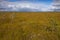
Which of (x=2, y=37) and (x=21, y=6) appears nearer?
(x=2, y=37)

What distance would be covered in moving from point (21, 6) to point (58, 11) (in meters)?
0.31

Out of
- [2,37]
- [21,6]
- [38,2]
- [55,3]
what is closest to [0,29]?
[2,37]

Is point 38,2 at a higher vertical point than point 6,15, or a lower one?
higher

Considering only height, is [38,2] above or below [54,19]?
above

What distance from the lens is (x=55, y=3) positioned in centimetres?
89

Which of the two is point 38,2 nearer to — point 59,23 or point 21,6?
point 21,6

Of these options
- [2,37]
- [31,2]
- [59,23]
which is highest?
[31,2]

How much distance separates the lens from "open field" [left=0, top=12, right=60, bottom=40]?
30.5 inches

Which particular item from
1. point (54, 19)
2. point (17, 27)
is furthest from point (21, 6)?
point (54, 19)

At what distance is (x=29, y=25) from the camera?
2.65ft

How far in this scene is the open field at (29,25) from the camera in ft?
2.54

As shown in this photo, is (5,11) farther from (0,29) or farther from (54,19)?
(54,19)

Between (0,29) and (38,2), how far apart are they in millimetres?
384

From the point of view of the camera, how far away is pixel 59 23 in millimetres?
806
